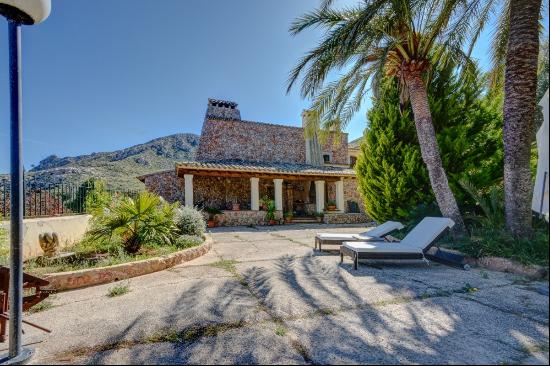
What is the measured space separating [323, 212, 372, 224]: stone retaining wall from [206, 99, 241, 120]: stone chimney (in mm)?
10589

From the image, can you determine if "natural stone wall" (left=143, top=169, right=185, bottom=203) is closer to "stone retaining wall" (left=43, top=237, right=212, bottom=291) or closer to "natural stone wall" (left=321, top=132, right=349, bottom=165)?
"natural stone wall" (left=321, top=132, right=349, bottom=165)

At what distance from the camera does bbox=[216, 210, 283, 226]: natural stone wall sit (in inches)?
597

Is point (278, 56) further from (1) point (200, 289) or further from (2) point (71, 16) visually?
(1) point (200, 289)

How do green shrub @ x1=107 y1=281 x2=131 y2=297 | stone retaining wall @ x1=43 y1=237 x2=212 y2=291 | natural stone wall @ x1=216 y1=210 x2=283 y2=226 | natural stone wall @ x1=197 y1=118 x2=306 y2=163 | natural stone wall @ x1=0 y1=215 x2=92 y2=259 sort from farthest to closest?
natural stone wall @ x1=197 y1=118 x2=306 y2=163 < natural stone wall @ x1=216 y1=210 x2=283 y2=226 < natural stone wall @ x1=0 y1=215 x2=92 y2=259 < stone retaining wall @ x1=43 y1=237 x2=212 y2=291 < green shrub @ x1=107 y1=281 x2=131 y2=297

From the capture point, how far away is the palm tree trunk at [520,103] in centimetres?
529

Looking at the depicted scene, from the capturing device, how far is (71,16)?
258 inches

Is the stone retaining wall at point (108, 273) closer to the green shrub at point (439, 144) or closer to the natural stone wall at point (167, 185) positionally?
the green shrub at point (439, 144)

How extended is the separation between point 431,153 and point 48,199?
10890 mm

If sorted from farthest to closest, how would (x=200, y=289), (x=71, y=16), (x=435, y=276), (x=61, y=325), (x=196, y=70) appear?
(x=196, y=70) → (x=71, y=16) → (x=435, y=276) → (x=200, y=289) → (x=61, y=325)

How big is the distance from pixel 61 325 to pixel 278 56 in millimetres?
11438

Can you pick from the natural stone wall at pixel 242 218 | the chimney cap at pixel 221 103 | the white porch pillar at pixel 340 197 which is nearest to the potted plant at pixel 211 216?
the natural stone wall at pixel 242 218

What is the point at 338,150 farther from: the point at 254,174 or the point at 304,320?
the point at 304,320

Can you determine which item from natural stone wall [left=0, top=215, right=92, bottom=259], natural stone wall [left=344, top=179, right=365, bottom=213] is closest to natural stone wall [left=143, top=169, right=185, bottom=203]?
natural stone wall [left=0, top=215, right=92, bottom=259]

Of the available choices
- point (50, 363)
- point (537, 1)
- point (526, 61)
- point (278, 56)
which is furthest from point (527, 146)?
point (278, 56)
